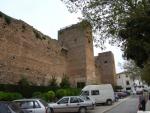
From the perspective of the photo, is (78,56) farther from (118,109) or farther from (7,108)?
(7,108)

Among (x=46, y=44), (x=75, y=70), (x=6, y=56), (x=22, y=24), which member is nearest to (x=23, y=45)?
(x=22, y=24)

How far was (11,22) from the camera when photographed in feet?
110

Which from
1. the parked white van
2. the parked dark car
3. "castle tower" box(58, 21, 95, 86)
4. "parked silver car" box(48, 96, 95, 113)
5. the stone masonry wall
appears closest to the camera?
the parked dark car

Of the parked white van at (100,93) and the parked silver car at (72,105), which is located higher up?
the parked white van at (100,93)

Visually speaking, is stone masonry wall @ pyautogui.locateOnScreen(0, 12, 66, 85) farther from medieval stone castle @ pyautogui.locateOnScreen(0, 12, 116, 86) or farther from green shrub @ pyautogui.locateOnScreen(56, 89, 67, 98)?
green shrub @ pyautogui.locateOnScreen(56, 89, 67, 98)

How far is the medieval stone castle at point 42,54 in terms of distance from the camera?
104 ft

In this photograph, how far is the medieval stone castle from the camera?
3173cm

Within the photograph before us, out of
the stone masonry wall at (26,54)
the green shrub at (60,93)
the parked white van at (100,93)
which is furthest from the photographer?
the parked white van at (100,93)

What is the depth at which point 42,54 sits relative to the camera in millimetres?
41594


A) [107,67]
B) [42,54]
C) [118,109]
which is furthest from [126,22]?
[107,67]

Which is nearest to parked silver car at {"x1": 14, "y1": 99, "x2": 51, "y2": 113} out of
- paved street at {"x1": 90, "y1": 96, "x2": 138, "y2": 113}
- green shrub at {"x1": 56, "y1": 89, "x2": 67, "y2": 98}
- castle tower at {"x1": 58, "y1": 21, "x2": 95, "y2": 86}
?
paved street at {"x1": 90, "y1": 96, "x2": 138, "y2": 113}

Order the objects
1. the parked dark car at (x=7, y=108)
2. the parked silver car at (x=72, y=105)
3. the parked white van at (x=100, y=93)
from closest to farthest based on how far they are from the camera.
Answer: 1. the parked dark car at (x=7, y=108)
2. the parked silver car at (x=72, y=105)
3. the parked white van at (x=100, y=93)

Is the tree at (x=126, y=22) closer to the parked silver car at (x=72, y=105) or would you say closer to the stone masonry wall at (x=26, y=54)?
the parked silver car at (x=72, y=105)

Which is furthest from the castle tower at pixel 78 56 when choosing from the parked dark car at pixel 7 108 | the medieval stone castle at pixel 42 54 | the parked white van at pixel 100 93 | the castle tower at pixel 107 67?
the parked dark car at pixel 7 108
